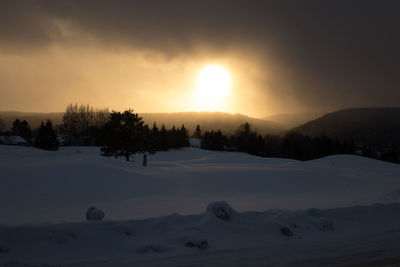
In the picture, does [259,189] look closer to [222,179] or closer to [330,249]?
[222,179]

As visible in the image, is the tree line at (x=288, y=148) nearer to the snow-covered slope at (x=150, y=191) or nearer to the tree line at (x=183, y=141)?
the tree line at (x=183, y=141)

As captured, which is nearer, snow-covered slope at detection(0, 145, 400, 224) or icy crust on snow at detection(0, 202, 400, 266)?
icy crust on snow at detection(0, 202, 400, 266)

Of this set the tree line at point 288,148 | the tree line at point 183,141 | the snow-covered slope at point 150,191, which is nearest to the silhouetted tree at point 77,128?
the tree line at point 183,141

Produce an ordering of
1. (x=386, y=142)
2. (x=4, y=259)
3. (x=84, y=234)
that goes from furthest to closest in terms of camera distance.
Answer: (x=386, y=142)
(x=84, y=234)
(x=4, y=259)

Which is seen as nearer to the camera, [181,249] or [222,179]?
[181,249]

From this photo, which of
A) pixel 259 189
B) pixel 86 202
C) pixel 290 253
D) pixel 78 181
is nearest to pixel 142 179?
pixel 78 181

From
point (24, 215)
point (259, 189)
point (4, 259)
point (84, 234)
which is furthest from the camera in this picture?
point (259, 189)

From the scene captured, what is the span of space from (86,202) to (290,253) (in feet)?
30.0

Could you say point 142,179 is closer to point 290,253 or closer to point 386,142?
point 290,253

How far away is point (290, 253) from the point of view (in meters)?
5.45

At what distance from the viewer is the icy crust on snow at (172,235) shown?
5.25 m

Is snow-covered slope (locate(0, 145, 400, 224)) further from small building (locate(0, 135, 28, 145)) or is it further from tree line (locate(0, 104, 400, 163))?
small building (locate(0, 135, 28, 145))

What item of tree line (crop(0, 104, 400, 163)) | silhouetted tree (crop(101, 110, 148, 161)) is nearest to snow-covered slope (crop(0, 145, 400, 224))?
silhouetted tree (crop(101, 110, 148, 161))

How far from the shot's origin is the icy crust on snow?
17.2 feet
